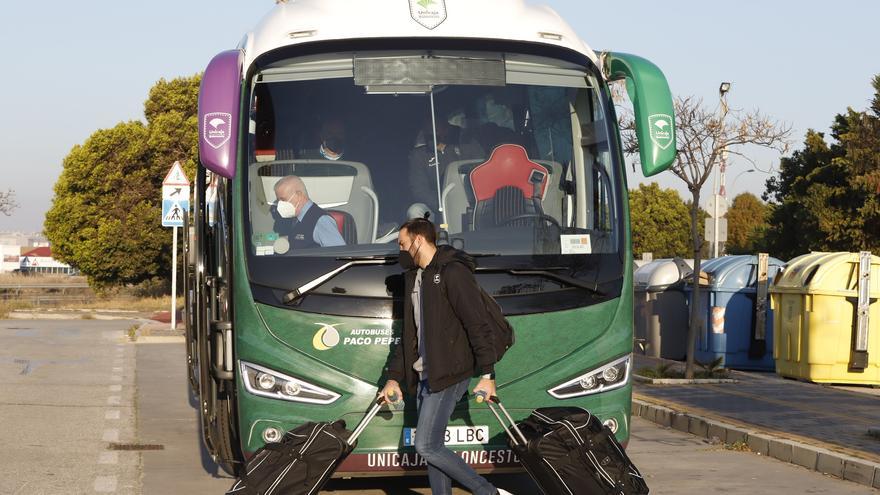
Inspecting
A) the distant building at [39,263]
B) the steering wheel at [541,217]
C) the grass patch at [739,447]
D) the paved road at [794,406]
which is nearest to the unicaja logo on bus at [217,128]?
the steering wheel at [541,217]

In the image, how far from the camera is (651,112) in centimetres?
817

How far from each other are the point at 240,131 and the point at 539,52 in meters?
1.90

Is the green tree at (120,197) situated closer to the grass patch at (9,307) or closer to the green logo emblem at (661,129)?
the grass patch at (9,307)

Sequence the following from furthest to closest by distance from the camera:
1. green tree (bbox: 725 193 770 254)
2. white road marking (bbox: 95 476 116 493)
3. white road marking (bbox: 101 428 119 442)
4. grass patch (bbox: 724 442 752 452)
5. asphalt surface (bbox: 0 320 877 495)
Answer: green tree (bbox: 725 193 770 254) → white road marking (bbox: 101 428 119 442) → grass patch (bbox: 724 442 752 452) → asphalt surface (bbox: 0 320 877 495) → white road marking (bbox: 95 476 116 493)

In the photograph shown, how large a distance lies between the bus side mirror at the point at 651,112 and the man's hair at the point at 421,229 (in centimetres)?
143

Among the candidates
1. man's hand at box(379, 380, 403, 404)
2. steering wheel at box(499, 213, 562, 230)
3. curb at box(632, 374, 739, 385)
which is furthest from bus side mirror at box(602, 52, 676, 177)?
curb at box(632, 374, 739, 385)

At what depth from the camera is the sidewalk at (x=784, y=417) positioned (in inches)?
407

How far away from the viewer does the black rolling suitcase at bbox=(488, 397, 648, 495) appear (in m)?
7.38

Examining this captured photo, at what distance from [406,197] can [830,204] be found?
133ft

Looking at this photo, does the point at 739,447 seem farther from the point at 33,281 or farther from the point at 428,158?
the point at 33,281

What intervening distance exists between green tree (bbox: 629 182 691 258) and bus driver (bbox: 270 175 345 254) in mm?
83415

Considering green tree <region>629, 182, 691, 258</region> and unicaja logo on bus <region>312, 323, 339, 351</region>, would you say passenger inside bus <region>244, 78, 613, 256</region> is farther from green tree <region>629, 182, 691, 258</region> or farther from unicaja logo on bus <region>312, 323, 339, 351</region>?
green tree <region>629, 182, 691, 258</region>

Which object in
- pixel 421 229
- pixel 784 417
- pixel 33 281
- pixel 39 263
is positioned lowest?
pixel 39 263

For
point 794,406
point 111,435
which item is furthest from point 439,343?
point 794,406
